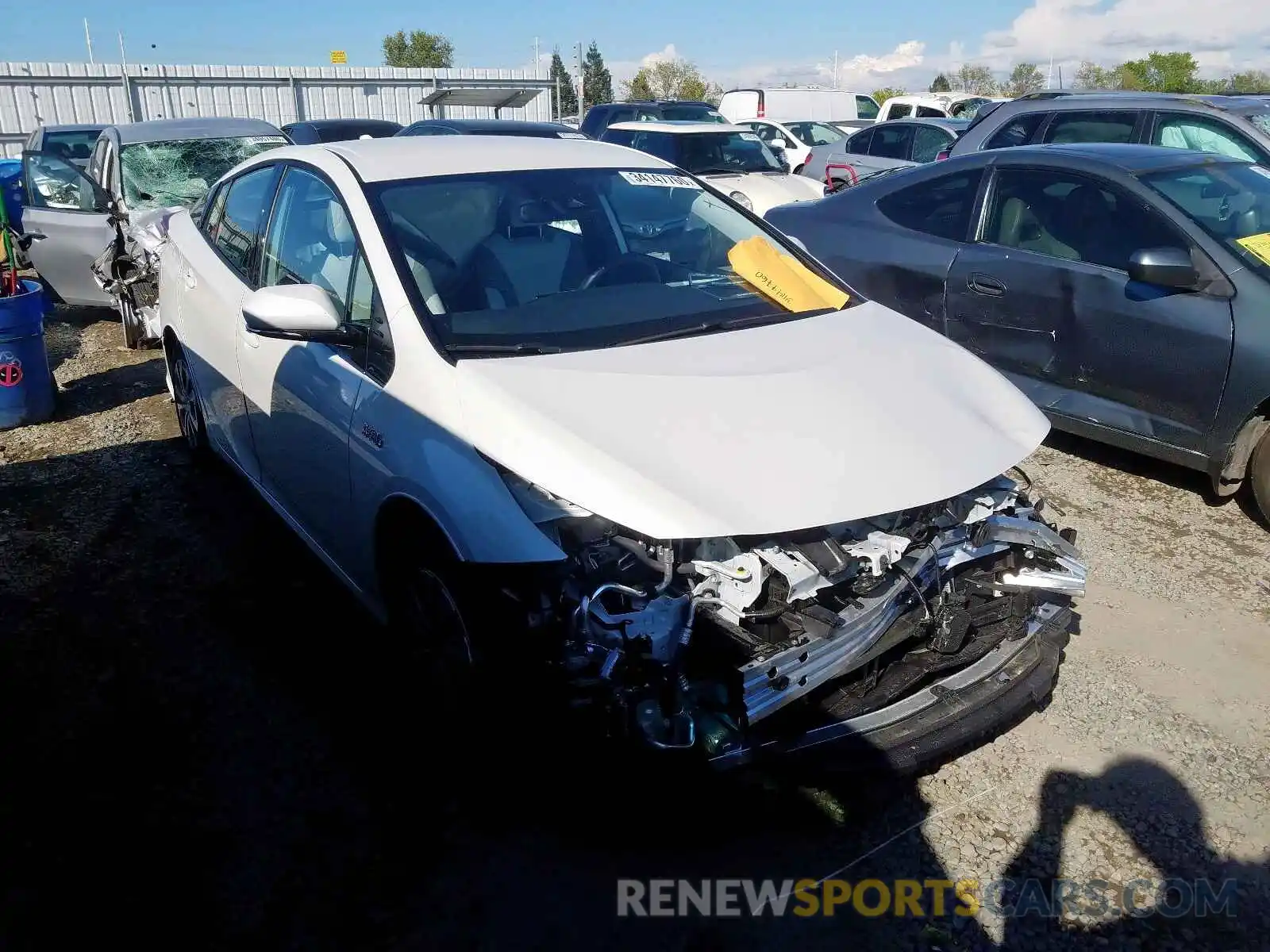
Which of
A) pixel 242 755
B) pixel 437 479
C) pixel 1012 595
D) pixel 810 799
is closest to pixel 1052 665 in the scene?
pixel 1012 595

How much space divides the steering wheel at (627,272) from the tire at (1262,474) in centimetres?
291

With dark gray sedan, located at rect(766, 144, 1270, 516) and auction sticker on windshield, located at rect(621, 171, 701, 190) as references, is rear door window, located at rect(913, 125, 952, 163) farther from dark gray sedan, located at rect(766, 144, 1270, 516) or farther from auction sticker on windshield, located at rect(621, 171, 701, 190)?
auction sticker on windshield, located at rect(621, 171, 701, 190)

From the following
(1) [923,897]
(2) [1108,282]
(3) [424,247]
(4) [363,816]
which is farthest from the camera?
(2) [1108,282]

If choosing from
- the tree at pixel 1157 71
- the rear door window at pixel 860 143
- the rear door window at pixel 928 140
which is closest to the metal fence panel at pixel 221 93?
the rear door window at pixel 860 143

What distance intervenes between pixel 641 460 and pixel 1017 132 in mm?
7241

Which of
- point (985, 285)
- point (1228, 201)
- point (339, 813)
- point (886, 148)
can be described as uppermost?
point (1228, 201)

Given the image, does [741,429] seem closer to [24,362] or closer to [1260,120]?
[24,362]

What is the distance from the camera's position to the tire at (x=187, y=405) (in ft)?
16.6

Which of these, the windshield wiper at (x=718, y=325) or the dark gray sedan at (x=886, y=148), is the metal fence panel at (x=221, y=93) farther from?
the windshield wiper at (x=718, y=325)

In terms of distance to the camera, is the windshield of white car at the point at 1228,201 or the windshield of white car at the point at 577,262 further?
the windshield of white car at the point at 1228,201

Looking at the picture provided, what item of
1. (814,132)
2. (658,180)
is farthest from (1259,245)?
(814,132)

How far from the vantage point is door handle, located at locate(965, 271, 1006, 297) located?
5199 millimetres

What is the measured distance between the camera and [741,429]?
259 centimetres

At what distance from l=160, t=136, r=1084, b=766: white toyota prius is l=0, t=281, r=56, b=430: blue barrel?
3133 millimetres
